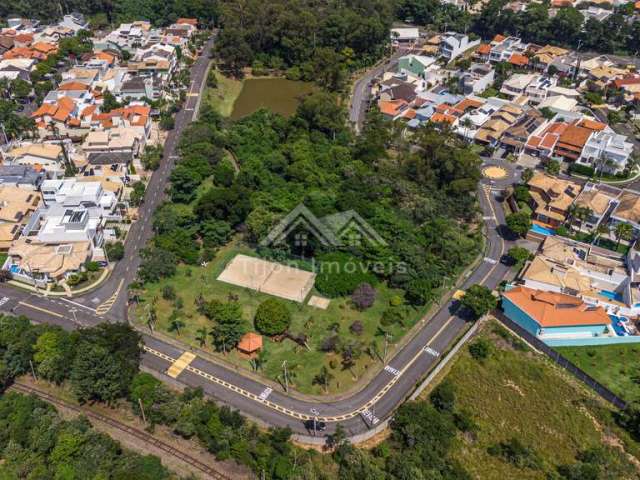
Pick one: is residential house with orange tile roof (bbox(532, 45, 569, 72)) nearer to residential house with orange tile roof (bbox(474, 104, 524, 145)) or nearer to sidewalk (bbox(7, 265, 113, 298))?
residential house with orange tile roof (bbox(474, 104, 524, 145))

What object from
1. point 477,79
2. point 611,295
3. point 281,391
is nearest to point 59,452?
point 281,391

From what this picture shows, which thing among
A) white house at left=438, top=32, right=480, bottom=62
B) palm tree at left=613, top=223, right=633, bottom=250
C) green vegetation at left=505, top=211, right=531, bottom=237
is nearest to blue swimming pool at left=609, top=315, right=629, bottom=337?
palm tree at left=613, top=223, right=633, bottom=250

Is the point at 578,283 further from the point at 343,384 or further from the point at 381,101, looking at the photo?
the point at 381,101

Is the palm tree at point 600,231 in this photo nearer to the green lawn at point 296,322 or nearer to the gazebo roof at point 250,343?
the green lawn at point 296,322

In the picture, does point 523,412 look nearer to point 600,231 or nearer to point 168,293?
point 600,231

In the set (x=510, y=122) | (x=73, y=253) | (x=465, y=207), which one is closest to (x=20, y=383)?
(x=73, y=253)

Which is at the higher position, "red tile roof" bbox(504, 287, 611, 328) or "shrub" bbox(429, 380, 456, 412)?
"red tile roof" bbox(504, 287, 611, 328)
